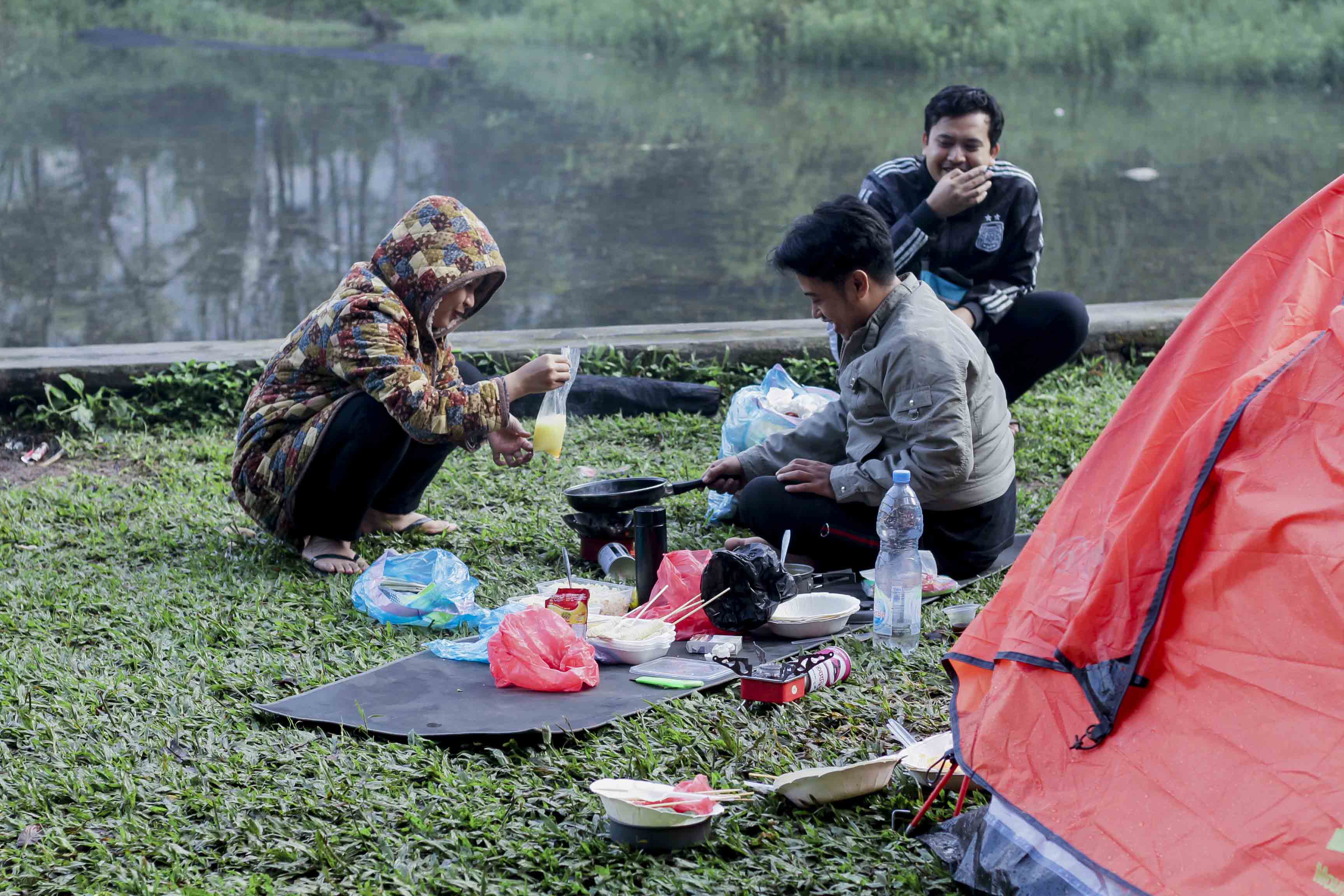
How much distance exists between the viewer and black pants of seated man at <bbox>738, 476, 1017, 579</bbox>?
3668 mm

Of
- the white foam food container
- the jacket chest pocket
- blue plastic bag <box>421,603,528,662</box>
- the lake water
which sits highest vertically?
the jacket chest pocket

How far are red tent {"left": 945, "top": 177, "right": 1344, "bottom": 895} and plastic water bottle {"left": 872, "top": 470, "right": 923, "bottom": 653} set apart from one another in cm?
72

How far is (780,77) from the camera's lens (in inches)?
893

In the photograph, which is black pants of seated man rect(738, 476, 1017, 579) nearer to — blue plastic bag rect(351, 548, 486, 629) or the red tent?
blue plastic bag rect(351, 548, 486, 629)

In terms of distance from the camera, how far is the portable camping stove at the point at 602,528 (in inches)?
155

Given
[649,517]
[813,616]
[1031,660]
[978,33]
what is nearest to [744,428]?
[649,517]

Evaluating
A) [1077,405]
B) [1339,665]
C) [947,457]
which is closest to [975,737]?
[1339,665]

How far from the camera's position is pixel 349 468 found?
3.90 meters

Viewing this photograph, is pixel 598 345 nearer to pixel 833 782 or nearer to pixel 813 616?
pixel 813 616

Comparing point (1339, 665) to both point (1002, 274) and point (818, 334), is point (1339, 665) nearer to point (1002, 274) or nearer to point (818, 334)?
point (1002, 274)

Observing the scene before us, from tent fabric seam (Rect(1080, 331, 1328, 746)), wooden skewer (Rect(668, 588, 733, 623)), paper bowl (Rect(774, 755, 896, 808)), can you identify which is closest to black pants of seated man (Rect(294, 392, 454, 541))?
wooden skewer (Rect(668, 588, 733, 623))

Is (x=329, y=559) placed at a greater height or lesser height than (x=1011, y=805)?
lesser

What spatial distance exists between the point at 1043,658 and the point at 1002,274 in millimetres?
2965

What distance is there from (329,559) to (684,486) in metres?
1.12
